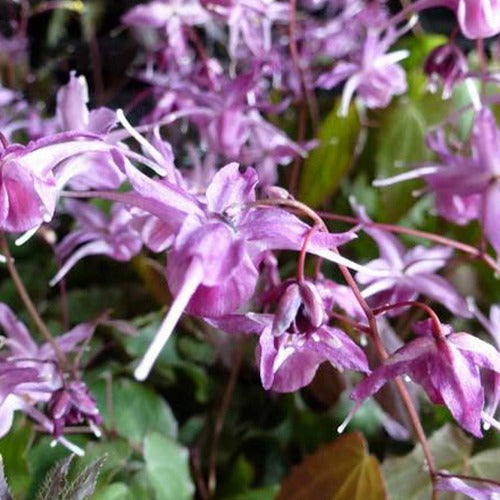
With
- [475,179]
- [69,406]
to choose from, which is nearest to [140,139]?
[69,406]

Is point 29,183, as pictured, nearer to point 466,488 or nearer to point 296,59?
point 466,488

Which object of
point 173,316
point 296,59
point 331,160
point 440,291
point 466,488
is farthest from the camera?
point 331,160

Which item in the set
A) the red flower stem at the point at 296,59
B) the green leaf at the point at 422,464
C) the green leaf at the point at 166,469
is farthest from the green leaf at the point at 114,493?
the red flower stem at the point at 296,59

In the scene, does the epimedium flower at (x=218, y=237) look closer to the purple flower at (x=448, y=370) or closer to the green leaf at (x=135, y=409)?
the purple flower at (x=448, y=370)

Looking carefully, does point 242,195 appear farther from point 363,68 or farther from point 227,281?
point 363,68

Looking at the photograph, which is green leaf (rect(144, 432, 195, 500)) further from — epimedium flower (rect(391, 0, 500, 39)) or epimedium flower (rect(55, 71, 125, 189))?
epimedium flower (rect(391, 0, 500, 39))

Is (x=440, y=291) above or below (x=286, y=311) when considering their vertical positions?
below

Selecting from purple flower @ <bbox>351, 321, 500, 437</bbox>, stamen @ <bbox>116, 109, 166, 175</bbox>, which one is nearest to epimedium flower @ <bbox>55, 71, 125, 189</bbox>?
stamen @ <bbox>116, 109, 166, 175</bbox>
